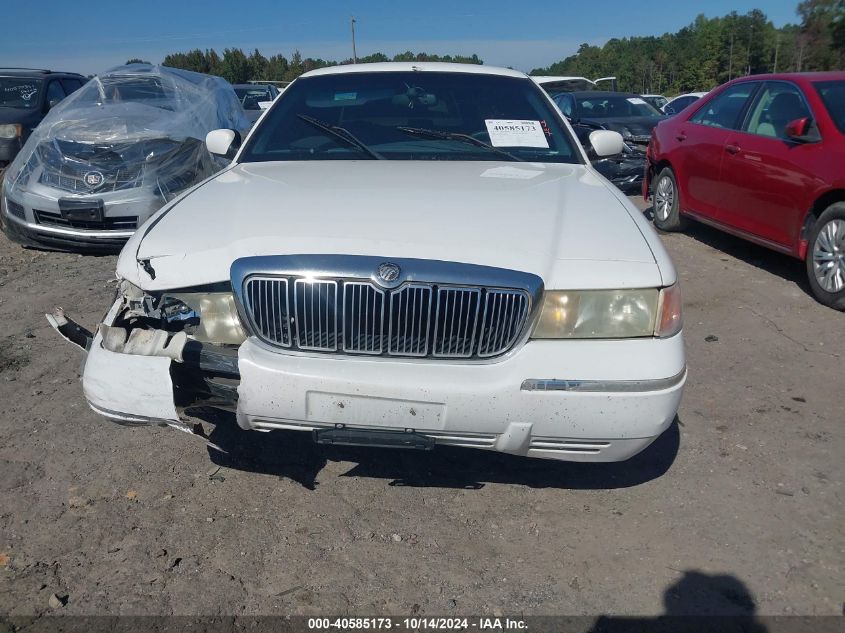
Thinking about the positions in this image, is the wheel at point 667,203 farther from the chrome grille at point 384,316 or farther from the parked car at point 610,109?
the chrome grille at point 384,316

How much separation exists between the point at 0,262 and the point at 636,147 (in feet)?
26.1

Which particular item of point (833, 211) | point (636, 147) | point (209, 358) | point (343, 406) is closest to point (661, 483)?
point (343, 406)

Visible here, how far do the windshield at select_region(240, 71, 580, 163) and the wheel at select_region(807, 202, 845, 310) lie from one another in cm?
244

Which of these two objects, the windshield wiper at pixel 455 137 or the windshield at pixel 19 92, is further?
the windshield at pixel 19 92

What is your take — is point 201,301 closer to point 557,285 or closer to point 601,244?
point 557,285

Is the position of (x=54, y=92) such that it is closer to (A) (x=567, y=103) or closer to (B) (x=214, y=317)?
(A) (x=567, y=103)

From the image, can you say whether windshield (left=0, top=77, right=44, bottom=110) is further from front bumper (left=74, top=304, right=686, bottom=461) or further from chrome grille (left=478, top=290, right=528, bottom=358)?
chrome grille (left=478, top=290, right=528, bottom=358)

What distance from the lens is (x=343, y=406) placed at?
2475mm

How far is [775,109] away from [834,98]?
519mm

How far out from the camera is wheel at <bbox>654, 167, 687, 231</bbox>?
7.53 meters

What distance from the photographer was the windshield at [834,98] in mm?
5406

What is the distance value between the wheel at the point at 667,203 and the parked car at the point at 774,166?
0.10 ft

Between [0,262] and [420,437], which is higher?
[420,437]

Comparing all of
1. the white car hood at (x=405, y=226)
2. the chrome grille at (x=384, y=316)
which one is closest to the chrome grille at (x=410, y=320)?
the chrome grille at (x=384, y=316)
